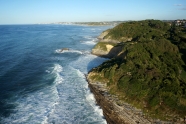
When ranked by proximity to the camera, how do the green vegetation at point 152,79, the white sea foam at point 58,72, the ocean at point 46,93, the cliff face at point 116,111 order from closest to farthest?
1. the cliff face at point 116,111
2. the green vegetation at point 152,79
3. the ocean at point 46,93
4. the white sea foam at point 58,72

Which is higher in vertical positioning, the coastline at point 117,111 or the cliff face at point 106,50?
the cliff face at point 106,50

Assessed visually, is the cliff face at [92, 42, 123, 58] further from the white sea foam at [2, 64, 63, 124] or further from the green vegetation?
the white sea foam at [2, 64, 63, 124]

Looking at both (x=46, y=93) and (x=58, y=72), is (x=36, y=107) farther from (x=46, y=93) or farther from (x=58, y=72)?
(x=58, y=72)

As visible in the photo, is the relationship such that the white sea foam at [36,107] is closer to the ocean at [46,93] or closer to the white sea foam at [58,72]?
the ocean at [46,93]

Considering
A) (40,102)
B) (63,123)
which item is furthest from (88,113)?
(40,102)

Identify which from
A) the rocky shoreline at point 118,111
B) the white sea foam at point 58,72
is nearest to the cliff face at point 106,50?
the white sea foam at point 58,72

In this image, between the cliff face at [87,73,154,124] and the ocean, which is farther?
the ocean

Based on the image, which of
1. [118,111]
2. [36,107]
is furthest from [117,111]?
[36,107]

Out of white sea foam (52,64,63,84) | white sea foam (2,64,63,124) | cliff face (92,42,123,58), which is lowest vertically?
white sea foam (2,64,63,124)

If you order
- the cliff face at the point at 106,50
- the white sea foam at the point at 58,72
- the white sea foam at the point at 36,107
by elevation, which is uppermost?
the cliff face at the point at 106,50

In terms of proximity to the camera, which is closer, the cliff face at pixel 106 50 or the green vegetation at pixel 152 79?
the green vegetation at pixel 152 79

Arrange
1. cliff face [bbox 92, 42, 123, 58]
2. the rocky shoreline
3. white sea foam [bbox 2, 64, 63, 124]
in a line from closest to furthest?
the rocky shoreline, white sea foam [bbox 2, 64, 63, 124], cliff face [bbox 92, 42, 123, 58]

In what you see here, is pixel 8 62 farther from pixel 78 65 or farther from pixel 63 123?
pixel 63 123

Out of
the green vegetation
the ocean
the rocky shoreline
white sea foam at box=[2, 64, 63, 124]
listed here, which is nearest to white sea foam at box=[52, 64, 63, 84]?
the ocean
